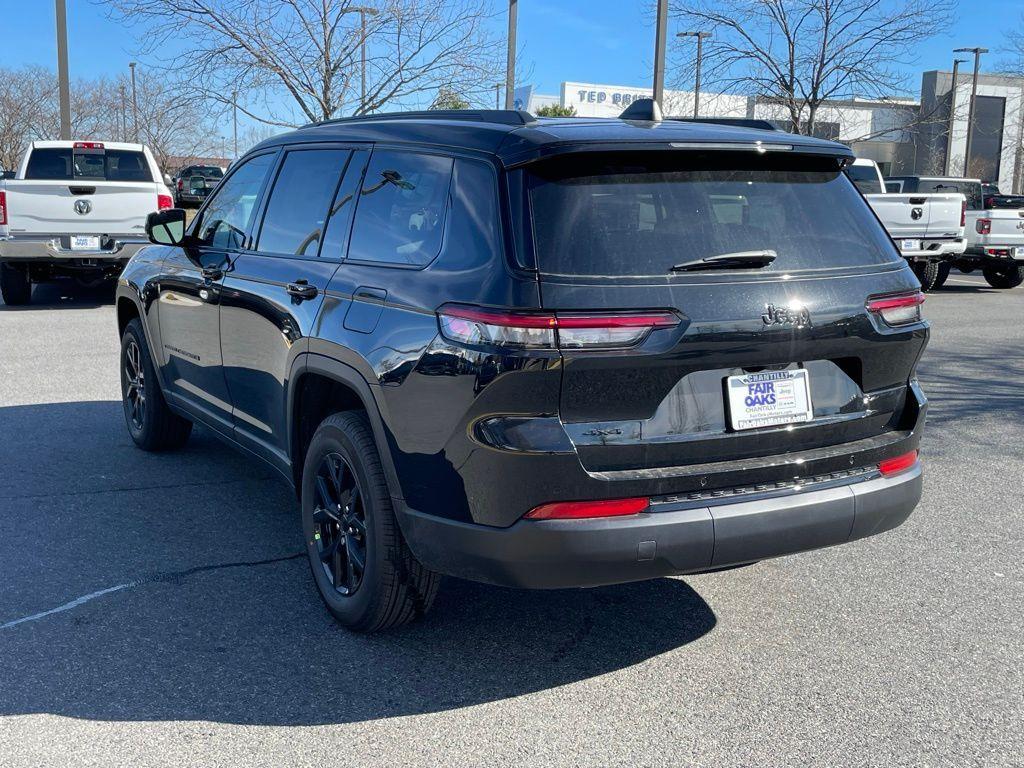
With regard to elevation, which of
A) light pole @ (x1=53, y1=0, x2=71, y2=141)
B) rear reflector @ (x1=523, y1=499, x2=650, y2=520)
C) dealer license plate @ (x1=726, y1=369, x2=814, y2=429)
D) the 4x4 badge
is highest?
light pole @ (x1=53, y1=0, x2=71, y2=141)

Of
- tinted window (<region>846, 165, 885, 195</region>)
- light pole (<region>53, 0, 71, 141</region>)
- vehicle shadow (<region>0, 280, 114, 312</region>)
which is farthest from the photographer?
light pole (<region>53, 0, 71, 141</region>)

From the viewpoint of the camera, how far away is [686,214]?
3.35 m

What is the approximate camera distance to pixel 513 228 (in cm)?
Result: 320

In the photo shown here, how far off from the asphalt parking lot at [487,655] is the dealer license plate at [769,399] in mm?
887

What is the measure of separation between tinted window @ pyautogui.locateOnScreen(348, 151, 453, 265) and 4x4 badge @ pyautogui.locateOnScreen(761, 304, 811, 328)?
1054 millimetres

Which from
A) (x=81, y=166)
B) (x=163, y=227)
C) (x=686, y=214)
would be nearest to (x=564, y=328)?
(x=686, y=214)

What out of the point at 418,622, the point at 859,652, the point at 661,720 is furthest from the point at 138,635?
the point at 859,652

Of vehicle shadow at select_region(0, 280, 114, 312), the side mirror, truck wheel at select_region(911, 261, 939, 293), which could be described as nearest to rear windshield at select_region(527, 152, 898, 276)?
the side mirror

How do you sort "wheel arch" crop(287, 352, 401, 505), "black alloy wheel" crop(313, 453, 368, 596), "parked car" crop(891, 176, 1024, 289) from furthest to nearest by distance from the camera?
"parked car" crop(891, 176, 1024, 289) → "black alloy wheel" crop(313, 453, 368, 596) → "wheel arch" crop(287, 352, 401, 505)

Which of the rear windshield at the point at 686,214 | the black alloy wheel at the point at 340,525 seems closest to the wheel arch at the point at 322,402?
the black alloy wheel at the point at 340,525

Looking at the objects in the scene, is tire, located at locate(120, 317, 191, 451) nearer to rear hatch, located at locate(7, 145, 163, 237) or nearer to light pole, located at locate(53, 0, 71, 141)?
rear hatch, located at locate(7, 145, 163, 237)

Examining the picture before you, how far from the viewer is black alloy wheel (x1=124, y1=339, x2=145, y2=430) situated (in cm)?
643

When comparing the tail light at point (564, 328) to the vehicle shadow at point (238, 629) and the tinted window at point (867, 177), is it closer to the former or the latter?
the vehicle shadow at point (238, 629)

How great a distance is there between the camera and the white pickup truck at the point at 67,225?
42.3 ft
